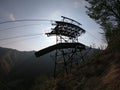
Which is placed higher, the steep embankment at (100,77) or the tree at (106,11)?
the tree at (106,11)

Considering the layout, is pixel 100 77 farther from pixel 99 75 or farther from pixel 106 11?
pixel 106 11

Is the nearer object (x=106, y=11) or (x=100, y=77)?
(x=100, y=77)

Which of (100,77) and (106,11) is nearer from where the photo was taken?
(100,77)

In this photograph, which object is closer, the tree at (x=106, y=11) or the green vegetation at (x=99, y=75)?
the green vegetation at (x=99, y=75)

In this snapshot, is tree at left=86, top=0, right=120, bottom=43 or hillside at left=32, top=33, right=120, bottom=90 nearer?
hillside at left=32, top=33, right=120, bottom=90

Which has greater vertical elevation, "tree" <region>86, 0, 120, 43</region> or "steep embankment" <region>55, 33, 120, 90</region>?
"tree" <region>86, 0, 120, 43</region>

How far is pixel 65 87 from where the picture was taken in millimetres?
12547

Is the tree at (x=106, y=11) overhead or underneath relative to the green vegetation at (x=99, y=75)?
overhead

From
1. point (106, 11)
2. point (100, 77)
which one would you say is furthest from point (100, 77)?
point (106, 11)

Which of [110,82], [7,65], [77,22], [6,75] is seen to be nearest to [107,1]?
[77,22]

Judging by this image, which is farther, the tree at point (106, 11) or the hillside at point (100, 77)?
the tree at point (106, 11)

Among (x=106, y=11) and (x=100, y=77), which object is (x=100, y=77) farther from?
(x=106, y=11)

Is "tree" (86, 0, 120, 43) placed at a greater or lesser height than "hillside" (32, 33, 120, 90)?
greater

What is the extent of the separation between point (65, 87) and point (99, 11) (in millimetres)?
11076
